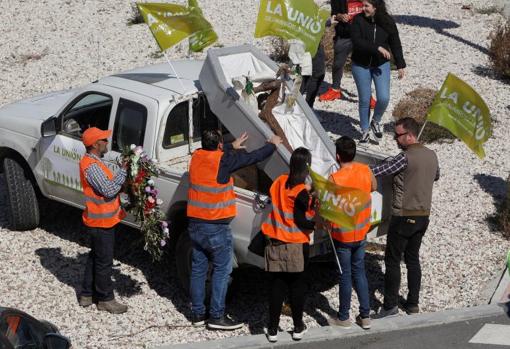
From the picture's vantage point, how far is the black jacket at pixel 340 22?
12.2 metres

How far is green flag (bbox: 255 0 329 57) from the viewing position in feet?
31.3

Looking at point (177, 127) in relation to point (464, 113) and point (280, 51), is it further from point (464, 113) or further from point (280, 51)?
point (280, 51)

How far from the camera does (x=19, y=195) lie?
9.68 m

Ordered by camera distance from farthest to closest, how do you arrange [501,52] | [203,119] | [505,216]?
1. [501,52]
2. [505,216]
3. [203,119]

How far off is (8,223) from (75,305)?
2.09m

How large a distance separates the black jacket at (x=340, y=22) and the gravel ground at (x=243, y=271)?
1073 millimetres

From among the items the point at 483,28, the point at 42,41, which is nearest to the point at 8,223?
the point at 42,41

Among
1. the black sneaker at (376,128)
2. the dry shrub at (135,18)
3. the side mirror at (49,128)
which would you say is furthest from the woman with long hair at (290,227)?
the dry shrub at (135,18)

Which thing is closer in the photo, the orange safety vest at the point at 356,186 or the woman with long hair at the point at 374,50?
the orange safety vest at the point at 356,186

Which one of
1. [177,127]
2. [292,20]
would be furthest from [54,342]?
[292,20]

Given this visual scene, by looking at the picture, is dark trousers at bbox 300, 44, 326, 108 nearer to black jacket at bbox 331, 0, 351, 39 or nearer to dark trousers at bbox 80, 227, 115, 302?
black jacket at bbox 331, 0, 351, 39

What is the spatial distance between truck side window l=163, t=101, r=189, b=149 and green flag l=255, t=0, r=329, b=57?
1.50m

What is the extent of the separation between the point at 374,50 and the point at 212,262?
167 inches

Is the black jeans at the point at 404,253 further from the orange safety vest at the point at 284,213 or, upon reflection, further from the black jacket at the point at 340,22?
→ the black jacket at the point at 340,22
